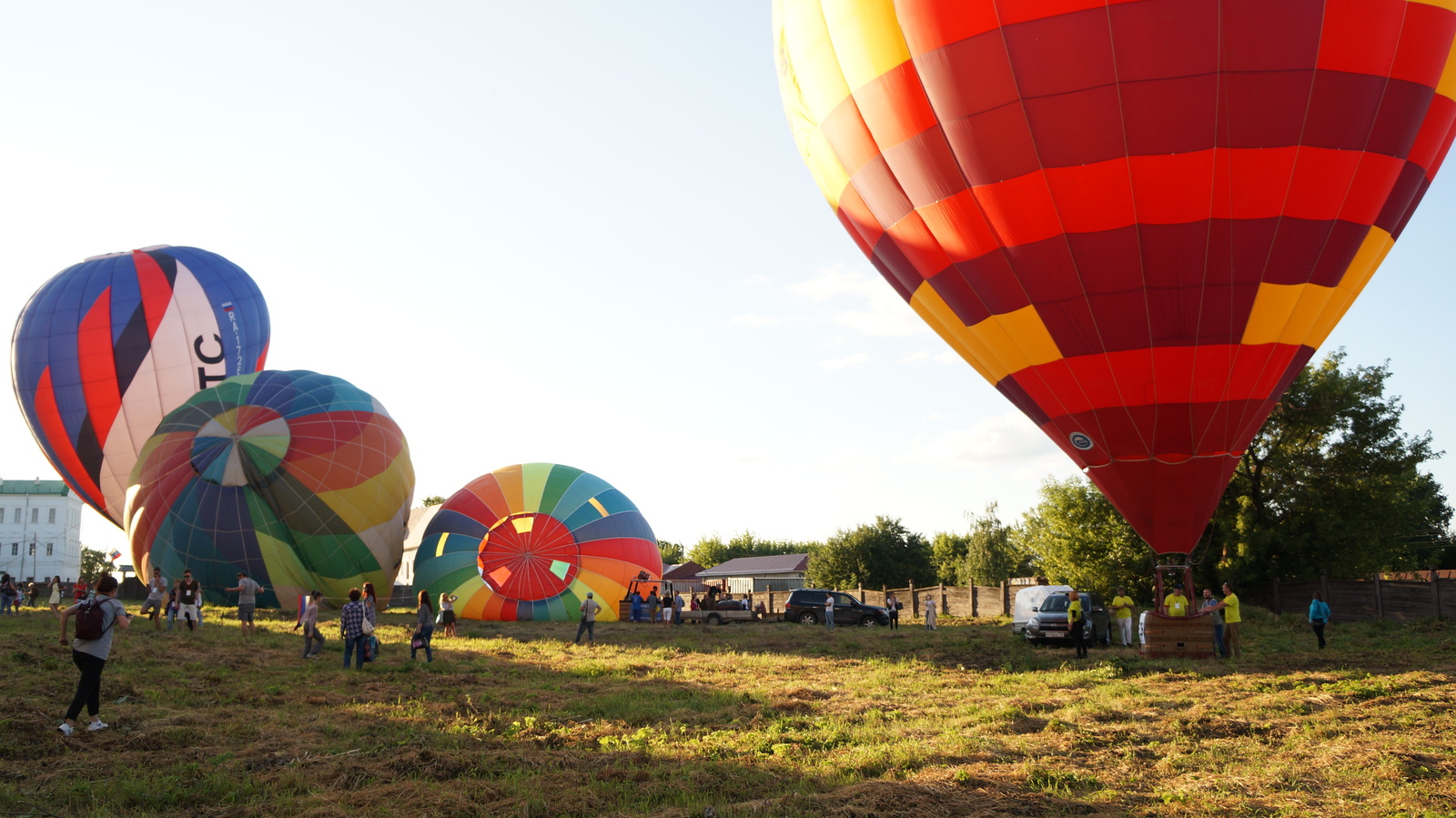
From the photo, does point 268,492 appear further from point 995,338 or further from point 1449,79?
point 1449,79

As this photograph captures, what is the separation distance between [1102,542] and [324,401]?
22.5 metres

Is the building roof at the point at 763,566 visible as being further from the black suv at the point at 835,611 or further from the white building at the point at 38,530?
the white building at the point at 38,530

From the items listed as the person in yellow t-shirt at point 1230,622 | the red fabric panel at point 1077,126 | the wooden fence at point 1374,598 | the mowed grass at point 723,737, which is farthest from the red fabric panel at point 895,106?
the wooden fence at point 1374,598

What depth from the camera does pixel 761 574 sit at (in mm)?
76875

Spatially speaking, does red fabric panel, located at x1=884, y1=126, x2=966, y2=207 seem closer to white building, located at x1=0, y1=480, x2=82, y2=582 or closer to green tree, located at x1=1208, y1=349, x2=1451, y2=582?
green tree, located at x1=1208, y1=349, x2=1451, y2=582

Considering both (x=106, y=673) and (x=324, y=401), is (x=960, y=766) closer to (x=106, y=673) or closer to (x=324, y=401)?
(x=106, y=673)

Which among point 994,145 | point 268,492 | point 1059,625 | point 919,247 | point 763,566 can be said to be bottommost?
point 763,566

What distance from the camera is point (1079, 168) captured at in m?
12.1

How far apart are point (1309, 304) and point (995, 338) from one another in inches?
152

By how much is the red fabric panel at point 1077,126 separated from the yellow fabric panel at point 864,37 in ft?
6.18

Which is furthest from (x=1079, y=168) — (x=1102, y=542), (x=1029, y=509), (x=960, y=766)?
(x=1029, y=509)

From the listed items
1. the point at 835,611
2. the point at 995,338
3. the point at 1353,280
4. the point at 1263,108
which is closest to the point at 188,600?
the point at 995,338

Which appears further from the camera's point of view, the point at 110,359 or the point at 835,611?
the point at 835,611

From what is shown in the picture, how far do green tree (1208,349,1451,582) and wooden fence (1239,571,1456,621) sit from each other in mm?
1389
